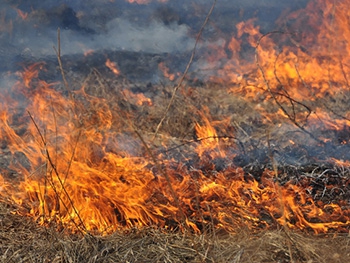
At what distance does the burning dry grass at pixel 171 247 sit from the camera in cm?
289

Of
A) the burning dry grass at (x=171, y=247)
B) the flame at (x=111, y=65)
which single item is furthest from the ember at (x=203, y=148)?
the flame at (x=111, y=65)

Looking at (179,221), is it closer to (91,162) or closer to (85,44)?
(91,162)

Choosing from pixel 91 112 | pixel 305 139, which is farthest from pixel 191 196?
pixel 91 112

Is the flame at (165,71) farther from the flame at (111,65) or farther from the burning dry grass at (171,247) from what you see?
the burning dry grass at (171,247)

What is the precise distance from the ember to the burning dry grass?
154mm

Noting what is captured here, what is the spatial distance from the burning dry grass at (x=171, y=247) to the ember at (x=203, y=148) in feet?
0.51

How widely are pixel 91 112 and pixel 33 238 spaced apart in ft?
8.99

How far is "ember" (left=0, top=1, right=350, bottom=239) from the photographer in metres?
3.72

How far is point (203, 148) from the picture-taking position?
184 inches

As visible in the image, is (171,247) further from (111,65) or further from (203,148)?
(111,65)

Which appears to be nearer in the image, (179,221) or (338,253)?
(338,253)

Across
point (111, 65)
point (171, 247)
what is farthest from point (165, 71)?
point (171, 247)

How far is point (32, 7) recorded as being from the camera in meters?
7.75

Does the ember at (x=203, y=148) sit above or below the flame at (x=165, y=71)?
above
